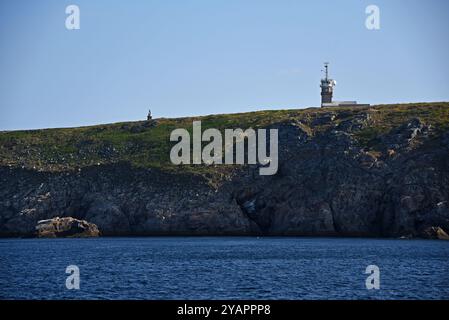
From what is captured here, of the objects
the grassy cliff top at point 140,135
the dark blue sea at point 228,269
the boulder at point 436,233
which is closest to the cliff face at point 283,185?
the grassy cliff top at point 140,135

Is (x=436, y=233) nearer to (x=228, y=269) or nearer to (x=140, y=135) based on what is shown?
(x=228, y=269)

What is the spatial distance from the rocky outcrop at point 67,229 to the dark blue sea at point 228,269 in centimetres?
1846

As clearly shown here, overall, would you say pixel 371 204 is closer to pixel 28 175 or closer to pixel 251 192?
pixel 251 192

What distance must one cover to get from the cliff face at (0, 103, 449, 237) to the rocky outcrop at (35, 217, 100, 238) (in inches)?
90.3

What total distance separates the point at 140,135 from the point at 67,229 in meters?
40.9

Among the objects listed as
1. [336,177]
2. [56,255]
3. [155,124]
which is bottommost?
[56,255]

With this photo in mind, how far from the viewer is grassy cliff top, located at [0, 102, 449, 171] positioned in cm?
15725

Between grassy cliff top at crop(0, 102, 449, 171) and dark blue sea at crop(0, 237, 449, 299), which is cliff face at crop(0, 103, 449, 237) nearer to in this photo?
grassy cliff top at crop(0, 102, 449, 171)

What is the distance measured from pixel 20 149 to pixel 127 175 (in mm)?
33031

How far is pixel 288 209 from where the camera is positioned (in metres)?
135

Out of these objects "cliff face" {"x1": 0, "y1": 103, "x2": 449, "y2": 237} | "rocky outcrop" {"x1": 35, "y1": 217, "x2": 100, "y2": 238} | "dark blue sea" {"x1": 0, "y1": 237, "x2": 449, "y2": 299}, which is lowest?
"dark blue sea" {"x1": 0, "y1": 237, "x2": 449, "y2": 299}

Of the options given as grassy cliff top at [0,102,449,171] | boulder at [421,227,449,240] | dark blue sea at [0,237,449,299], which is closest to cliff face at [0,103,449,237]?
grassy cliff top at [0,102,449,171]
